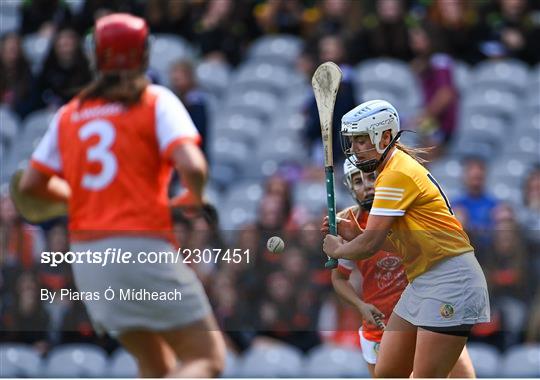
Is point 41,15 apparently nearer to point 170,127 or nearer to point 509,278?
point 509,278

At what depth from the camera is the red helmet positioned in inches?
243

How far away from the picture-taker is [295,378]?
9.30 meters

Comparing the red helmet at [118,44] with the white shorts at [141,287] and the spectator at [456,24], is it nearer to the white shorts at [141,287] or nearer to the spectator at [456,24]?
the white shorts at [141,287]

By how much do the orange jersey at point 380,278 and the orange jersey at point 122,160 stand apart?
82cm

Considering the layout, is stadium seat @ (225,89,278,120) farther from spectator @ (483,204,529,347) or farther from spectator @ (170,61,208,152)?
spectator @ (483,204,529,347)

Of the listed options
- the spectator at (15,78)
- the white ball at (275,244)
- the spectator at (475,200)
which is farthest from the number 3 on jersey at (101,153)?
the spectator at (15,78)

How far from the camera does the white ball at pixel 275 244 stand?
651 cm

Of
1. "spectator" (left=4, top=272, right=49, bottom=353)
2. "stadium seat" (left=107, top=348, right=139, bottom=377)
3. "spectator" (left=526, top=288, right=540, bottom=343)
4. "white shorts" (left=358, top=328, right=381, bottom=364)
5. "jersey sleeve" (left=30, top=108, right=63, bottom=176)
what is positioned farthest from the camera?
"stadium seat" (left=107, top=348, right=139, bottom=377)

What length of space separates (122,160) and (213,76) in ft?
25.1

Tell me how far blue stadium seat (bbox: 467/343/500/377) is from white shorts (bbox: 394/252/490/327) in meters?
2.86

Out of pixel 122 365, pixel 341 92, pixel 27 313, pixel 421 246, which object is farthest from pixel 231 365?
pixel 421 246

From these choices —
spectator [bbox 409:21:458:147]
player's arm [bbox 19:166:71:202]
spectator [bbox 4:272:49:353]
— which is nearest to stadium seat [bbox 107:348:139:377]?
spectator [bbox 4:272:49:353]

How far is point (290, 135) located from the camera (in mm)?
12898

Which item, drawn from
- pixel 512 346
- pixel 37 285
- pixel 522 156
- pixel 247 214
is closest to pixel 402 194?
pixel 37 285
